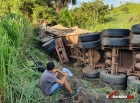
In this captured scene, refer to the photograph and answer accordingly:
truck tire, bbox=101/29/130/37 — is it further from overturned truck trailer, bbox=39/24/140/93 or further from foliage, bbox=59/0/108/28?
foliage, bbox=59/0/108/28

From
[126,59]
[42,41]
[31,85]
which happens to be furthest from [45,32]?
[31,85]

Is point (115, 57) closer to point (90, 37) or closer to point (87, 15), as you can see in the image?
point (90, 37)

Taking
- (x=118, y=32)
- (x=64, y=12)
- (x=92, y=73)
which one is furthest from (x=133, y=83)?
(x=64, y=12)

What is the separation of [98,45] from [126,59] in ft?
3.20

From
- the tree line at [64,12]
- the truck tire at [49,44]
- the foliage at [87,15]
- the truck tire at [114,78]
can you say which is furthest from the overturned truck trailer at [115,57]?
the tree line at [64,12]

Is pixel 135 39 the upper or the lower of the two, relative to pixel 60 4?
lower

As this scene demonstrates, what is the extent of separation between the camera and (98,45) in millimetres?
6281

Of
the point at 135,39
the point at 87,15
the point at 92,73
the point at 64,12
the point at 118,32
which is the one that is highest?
the point at 64,12

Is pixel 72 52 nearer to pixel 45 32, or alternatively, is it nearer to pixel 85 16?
pixel 45 32

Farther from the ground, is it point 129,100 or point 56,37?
point 56,37

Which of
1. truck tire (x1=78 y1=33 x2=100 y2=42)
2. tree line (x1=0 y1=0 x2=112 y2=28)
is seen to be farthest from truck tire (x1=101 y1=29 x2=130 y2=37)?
tree line (x1=0 y1=0 x2=112 y2=28)

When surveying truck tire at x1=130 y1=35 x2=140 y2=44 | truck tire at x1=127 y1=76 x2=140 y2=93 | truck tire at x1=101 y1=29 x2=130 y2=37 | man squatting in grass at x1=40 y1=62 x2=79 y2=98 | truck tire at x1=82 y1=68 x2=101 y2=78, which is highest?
truck tire at x1=101 y1=29 x2=130 y2=37

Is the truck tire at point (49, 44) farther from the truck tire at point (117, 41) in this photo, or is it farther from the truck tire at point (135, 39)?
the truck tire at point (135, 39)

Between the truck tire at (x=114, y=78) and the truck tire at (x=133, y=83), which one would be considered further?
the truck tire at (x=114, y=78)
